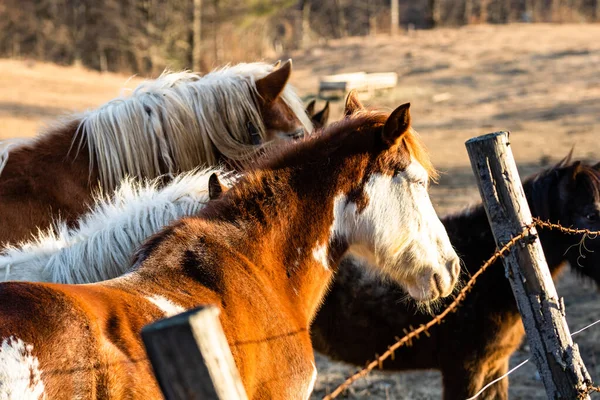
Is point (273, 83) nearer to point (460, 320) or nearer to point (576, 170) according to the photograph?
point (460, 320)

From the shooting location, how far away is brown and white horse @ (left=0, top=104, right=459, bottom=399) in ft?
5.80

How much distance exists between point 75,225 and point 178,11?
24.3 m

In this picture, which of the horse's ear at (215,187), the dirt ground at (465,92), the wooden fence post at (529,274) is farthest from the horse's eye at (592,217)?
the horse's ear at (215,187)

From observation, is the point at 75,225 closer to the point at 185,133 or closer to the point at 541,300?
the point at 185,133

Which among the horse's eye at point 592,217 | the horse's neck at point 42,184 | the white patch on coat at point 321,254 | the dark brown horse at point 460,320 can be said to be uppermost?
the horse's neck at point 42,184

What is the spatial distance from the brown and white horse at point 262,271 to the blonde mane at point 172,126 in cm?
138

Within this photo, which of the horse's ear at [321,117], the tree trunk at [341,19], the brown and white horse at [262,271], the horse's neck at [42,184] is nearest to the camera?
the brown and white horse at [262,271]

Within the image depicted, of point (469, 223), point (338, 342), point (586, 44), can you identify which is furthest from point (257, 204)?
point (586, 44)

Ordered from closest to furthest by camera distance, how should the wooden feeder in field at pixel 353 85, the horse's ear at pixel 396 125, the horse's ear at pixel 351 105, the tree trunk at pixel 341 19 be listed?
the horse's ear at pixel 396 125, the horse's ear at pixel 351 105, the wooden feeder in field at pixel 353 85, the tree trunk at pixel 341 19

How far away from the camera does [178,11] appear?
26422 millimetres

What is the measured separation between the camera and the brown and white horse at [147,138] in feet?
11.9

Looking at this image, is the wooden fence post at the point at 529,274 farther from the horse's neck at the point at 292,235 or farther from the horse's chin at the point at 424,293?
the horse's neck at the point at 292,235

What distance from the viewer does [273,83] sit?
4219mm

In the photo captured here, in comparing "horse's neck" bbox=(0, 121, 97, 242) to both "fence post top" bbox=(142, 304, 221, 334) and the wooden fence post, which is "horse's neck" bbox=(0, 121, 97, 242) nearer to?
the wooden fence post
